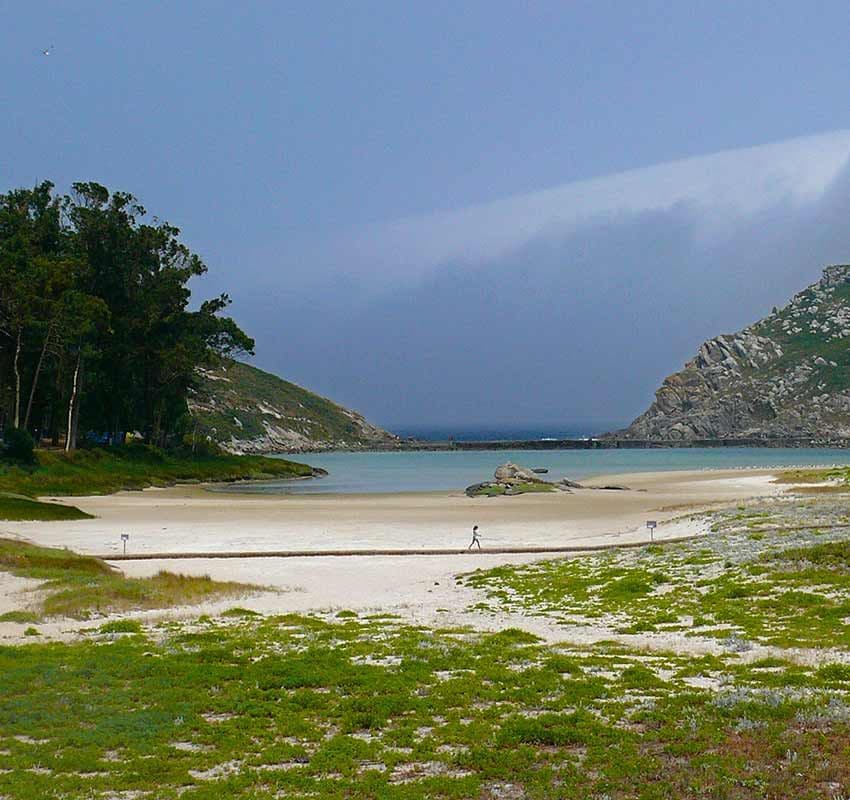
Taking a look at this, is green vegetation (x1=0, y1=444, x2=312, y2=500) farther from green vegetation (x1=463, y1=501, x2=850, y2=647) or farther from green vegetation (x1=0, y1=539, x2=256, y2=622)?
green vegetation (x1=463, y1=501, x2=850, y2=647)

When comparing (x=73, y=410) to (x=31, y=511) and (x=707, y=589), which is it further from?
(x=707, y=589)

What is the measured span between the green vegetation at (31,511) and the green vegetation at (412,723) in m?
32.8

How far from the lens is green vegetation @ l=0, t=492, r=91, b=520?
153 feet

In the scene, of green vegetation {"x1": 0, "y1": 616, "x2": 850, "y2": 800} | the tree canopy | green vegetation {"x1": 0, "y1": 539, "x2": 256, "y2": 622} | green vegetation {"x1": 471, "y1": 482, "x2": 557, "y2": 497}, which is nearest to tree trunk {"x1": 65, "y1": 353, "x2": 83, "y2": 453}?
A: the tree canopy

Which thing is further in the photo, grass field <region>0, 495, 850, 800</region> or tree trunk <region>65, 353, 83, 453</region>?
tree trunk <region>65, 353, 83, 453</region>

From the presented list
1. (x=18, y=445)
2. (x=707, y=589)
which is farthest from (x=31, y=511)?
(x=707, y=589)

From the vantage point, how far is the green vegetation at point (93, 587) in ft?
72.4

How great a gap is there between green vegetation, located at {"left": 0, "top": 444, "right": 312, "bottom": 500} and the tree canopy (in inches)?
167

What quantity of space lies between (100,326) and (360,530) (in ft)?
163

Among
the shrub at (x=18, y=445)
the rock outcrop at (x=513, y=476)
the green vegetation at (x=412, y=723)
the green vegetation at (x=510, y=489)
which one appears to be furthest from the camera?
the rock outcrop at (x=513, y=476)

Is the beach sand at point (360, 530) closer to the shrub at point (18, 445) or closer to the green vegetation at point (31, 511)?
the green vegetation at point (31, 511)

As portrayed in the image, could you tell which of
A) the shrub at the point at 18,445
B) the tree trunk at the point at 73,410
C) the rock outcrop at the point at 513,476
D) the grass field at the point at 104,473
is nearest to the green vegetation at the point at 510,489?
→ the rock outcrop at the point at 513,476

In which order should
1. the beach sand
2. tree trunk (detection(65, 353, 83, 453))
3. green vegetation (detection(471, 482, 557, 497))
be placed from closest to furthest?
the beach sand → green vegetation (detection(471, 482, 557, 497)) → tree trunk (detection(65, 353, 83, 453))

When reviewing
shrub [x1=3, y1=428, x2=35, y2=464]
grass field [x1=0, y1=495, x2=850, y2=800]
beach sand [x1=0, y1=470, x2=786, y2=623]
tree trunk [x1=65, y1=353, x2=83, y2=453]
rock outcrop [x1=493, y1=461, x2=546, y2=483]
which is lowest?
beach sand [x1=0, y1=470, x2=786, y2=623]
